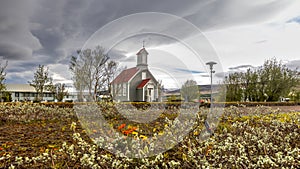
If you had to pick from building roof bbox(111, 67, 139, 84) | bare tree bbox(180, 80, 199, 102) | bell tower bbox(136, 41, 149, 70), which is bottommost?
bare tree bbox(180, 80, 199, 102)

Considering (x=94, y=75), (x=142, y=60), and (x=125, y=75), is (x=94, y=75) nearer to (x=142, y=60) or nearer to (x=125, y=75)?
(x=125, y=75)

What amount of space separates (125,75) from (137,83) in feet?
2.17

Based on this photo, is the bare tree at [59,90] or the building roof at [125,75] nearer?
the building roof at [125,75]

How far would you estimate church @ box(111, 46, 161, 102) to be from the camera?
18.5ft

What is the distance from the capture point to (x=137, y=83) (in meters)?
7.20

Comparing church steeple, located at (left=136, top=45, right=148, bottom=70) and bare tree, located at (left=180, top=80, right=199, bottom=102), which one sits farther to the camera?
church steeple, located at (left=136, top=45, right=148, bottom=70)

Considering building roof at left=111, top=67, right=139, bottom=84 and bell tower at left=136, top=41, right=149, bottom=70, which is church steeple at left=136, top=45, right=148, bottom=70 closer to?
bell tower at left=136, top=41, right=149, bottom=70

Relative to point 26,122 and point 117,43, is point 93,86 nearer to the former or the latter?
point 26,122

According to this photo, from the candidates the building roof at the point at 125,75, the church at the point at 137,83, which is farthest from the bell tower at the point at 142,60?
the building roof at the point at 125,75

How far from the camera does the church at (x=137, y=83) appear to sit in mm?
5626

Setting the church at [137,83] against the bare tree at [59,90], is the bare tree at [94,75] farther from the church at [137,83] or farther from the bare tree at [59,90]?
the bare tree at [59,90]

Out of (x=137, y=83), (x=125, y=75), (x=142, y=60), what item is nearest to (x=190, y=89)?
(x=142, y=60)

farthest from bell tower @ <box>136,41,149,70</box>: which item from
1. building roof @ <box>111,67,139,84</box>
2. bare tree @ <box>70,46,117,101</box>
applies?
bare tree @ <box>70,46,117,101</box>

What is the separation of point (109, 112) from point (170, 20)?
14.8 ft
